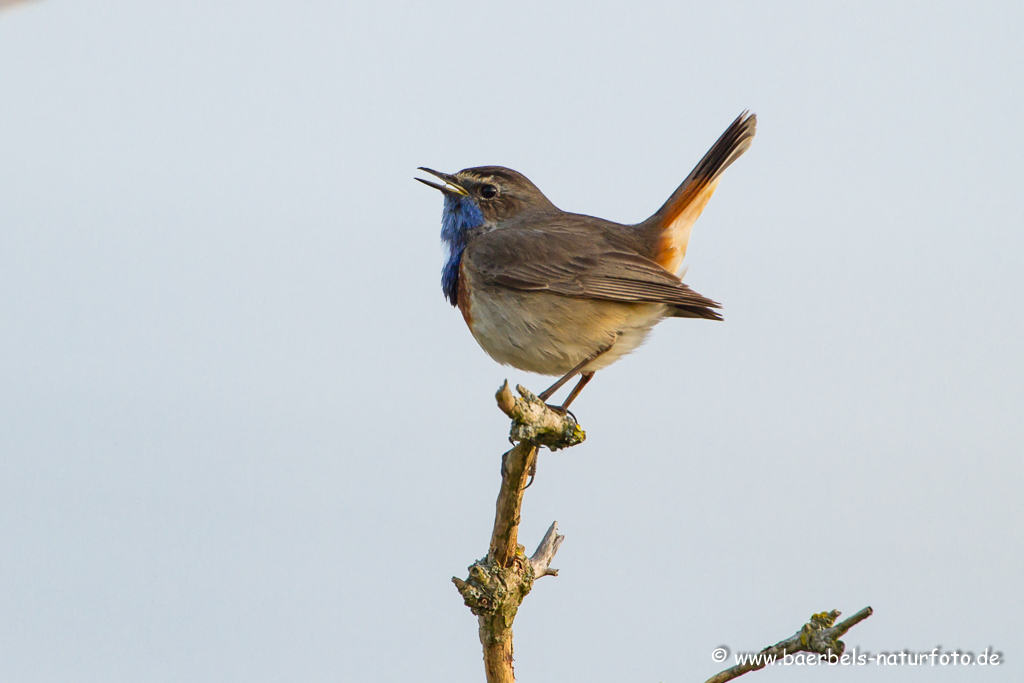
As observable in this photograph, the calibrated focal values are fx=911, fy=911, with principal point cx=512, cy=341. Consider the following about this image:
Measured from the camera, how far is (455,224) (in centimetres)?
717

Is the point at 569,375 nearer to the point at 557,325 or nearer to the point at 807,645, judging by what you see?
the point at 557,325

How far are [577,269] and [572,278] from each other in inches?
3.9

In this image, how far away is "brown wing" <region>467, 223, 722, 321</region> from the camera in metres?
6.00

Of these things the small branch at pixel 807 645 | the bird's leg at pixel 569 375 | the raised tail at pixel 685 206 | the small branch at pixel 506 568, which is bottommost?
the small branch at pixel 807 645

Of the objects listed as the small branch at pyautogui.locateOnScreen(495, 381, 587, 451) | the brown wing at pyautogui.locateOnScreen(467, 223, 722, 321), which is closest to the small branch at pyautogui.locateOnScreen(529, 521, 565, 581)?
Answer: the small branch at pyautogui.locateOnScreen(495, 381, 587, 451)

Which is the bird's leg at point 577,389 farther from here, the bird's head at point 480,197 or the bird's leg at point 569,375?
the bird's head at point 480,197

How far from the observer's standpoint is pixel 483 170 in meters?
7.29

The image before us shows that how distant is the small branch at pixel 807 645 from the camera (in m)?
4.00

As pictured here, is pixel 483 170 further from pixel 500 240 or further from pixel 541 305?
pixel 541 305

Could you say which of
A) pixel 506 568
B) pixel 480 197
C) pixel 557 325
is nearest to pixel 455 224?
pixel 480 197

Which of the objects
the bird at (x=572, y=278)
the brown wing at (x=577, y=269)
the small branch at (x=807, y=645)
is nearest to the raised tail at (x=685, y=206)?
the bird at (x=572, y=278)

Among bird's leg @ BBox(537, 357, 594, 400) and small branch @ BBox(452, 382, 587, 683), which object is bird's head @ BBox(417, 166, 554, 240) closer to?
bird's leg @ BBox(537, 357, 594, 400)

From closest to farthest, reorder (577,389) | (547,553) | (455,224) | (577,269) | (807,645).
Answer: (807,645) → (547,553) → (577,269) → (577,389) → (455,224)

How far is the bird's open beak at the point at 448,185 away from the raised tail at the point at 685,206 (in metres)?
1.46
